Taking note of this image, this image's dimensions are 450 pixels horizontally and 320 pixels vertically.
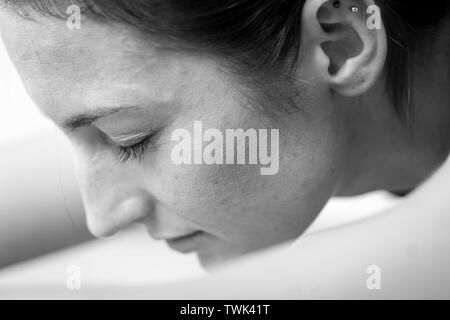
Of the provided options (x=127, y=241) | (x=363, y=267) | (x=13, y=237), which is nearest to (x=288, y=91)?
(x=363, y=267)

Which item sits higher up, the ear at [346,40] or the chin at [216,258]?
the ear at [346,40]

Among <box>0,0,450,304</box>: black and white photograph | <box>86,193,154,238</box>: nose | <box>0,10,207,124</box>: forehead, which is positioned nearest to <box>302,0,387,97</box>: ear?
<box>0,0,450,304</box>: black and white photograph

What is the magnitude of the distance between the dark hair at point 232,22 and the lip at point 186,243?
0.69ft

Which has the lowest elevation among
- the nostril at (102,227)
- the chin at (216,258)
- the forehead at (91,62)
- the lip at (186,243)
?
the chin at (216,258)

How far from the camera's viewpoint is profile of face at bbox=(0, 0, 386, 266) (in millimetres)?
521

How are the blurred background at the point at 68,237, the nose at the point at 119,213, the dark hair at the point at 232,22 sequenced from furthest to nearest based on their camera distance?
the blurred background at the point at 68,237 → the nose at the point at 119,213 → the dark hair at the point at 232,22

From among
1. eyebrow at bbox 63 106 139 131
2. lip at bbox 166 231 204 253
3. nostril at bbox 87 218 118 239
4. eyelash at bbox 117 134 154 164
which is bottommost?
lip at bbox 166 231 204 253

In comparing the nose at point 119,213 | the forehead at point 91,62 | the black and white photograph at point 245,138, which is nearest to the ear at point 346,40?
the black and white photograph at point 245,138

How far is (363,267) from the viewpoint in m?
0.59

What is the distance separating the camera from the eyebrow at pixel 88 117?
53cm

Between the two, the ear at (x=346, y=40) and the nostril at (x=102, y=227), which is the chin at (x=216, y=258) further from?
the ear at (x=346, y=40)

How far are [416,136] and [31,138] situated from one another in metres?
0.47

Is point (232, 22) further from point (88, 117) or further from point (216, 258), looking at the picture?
point (216, 258)

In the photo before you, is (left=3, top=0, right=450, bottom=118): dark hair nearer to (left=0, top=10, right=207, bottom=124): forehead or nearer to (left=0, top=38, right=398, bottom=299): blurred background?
(left=0, top=10, right=207, bottom=124): forehead
